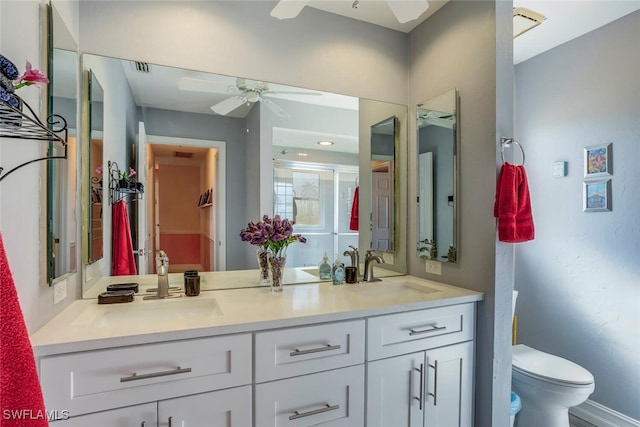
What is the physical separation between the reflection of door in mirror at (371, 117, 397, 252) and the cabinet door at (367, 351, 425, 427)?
86 cm

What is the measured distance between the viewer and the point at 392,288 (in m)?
2.01

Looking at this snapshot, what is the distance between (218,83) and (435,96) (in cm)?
127

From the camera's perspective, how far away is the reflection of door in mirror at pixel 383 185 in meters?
2.22

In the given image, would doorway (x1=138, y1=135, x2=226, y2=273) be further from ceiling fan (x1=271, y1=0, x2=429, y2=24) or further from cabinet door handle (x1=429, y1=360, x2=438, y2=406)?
cabinet door handle (x1=429, y1=360, x2=438, y2=406)

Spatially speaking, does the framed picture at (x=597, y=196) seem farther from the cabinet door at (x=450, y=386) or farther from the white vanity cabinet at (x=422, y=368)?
the cabinet door at (x=450, y=386)

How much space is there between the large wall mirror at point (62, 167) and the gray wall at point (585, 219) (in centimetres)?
301

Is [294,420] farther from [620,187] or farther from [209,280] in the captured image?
[620,187]

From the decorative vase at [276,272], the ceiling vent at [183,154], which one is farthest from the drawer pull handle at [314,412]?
the ceiling vent at [183,154]

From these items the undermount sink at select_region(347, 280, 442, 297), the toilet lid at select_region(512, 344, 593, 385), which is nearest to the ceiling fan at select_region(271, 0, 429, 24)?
the undermount sink at select_region(347, 280, 442, 297)

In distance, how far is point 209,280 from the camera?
1763 mm

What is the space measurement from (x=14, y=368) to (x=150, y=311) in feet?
2.59

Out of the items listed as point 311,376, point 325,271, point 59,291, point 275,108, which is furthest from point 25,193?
point 325,271

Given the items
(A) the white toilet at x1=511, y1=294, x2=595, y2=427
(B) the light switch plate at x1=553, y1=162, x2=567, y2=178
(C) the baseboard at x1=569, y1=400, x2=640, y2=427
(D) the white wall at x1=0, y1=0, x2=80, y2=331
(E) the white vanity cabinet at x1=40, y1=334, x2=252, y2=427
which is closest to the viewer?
(D) the white wall at x1=0, y1=0, x2=80, y2=331

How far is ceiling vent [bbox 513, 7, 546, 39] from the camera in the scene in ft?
6.10
